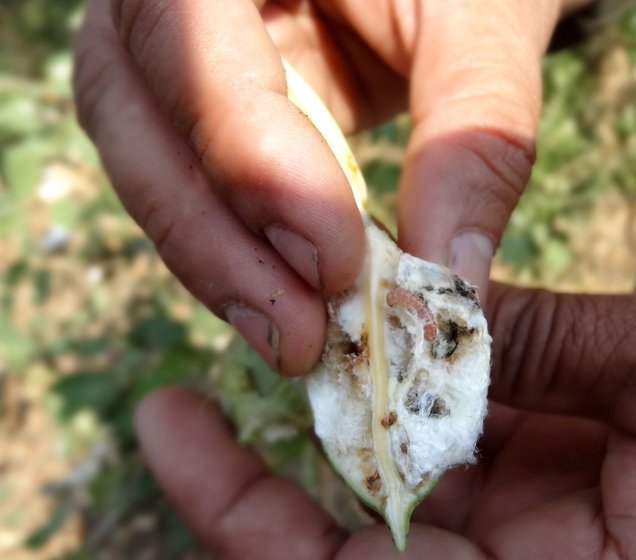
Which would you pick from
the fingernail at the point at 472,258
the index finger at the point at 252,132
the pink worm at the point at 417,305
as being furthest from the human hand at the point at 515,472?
the index finger at the point at 252,132

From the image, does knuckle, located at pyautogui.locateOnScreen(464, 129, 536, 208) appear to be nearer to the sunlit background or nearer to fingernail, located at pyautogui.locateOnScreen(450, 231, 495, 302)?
fingernail, located at pyautogui.locateOnScreen(450, 231, 495, 302)

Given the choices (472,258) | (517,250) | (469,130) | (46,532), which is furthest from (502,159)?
(46,532)

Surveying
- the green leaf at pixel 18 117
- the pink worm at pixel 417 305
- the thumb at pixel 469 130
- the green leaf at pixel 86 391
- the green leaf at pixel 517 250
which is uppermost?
the thumb at pixel 469 130

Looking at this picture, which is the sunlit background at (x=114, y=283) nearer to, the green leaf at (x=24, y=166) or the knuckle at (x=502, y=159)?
the green leaf at (x=24, y=166)

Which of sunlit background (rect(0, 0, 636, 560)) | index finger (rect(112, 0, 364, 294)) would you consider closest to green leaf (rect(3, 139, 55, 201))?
sunlit background (rect(0, 0, 636, 560))

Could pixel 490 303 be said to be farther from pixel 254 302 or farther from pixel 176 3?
pixel 176 3
